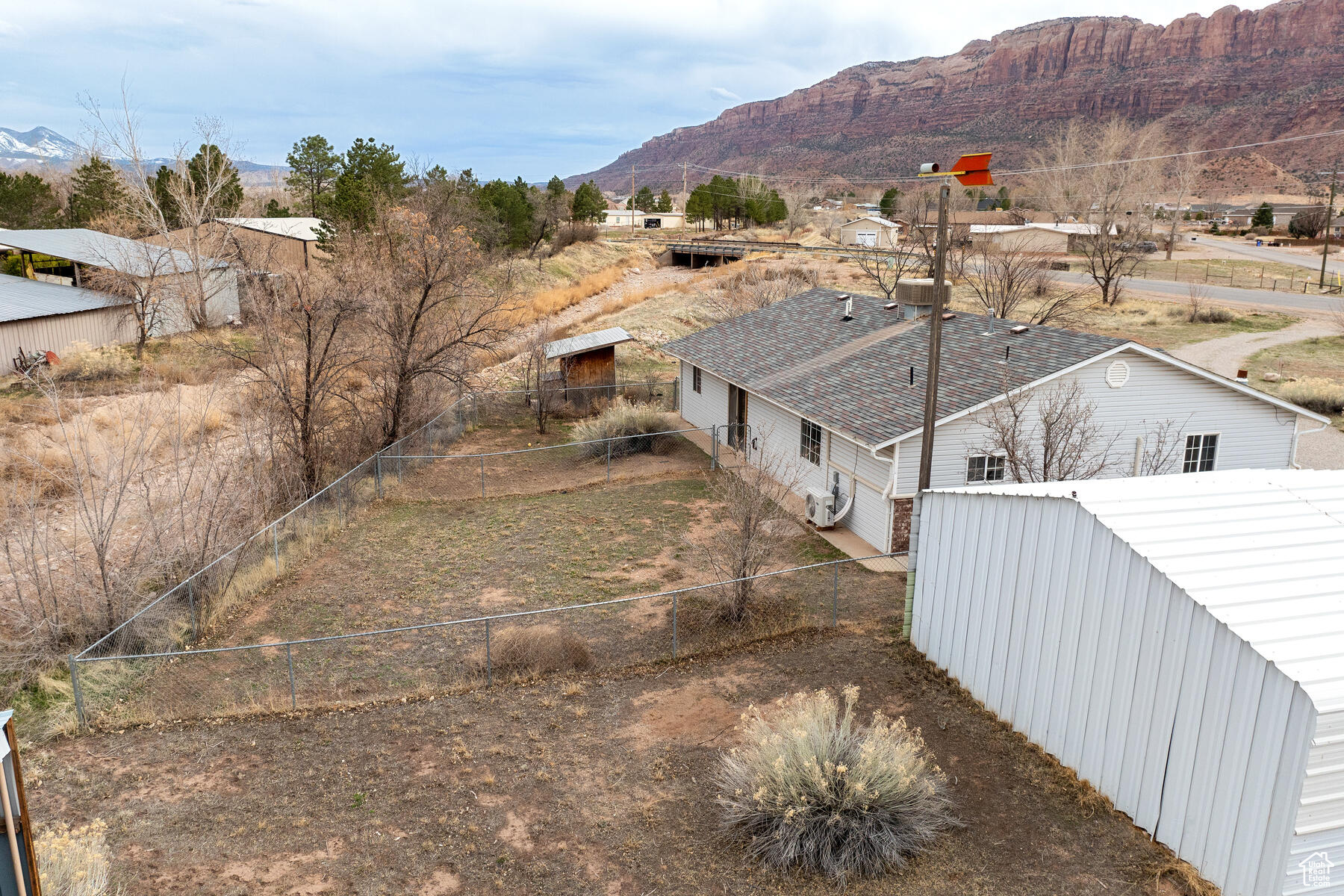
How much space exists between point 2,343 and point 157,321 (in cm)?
688

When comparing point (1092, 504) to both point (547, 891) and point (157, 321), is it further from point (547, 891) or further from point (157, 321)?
point (157, 321)

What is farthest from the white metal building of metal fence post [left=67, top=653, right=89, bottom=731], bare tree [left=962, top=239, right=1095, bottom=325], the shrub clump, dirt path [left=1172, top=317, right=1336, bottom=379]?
dirt path [left=1172, top=317, right=1336, bottom=379]

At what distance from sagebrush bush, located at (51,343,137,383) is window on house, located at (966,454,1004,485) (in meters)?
31.4

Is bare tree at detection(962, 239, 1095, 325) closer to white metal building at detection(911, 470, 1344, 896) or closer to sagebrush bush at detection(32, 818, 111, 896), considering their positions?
white metal building at detection(911, 470, 1344, 896)

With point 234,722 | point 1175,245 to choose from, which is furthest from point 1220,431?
point 1175,245

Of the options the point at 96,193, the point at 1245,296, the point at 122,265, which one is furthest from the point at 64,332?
the point at 1245,296

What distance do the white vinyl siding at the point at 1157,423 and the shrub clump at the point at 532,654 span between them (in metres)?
7.50

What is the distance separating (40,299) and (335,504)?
88.1ft

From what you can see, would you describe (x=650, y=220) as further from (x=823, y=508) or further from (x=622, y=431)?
(x=823, y=508)

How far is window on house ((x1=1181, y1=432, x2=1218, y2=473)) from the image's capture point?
1855 cm

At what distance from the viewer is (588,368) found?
100 ft

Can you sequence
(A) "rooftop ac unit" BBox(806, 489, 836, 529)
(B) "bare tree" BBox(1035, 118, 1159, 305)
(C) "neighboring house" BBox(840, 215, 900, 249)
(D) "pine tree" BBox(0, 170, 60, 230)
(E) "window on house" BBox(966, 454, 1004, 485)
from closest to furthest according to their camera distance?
(E) "window on house" BBox(966, 454, 1004, 485), (A) "rooftop ac unit" BBox(806, 489, 836, 529), (D) "pine tree" BBox(0, 170, 60, 230), (B) "bare tree" BBox(1035, 118, 1159, 305), (C) "neighboring house" BBox(840, 215, 900, 249)

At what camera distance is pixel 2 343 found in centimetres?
3369

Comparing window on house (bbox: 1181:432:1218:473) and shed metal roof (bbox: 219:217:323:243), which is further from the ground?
shed metal roof (bbox: 219:217:323:243)
